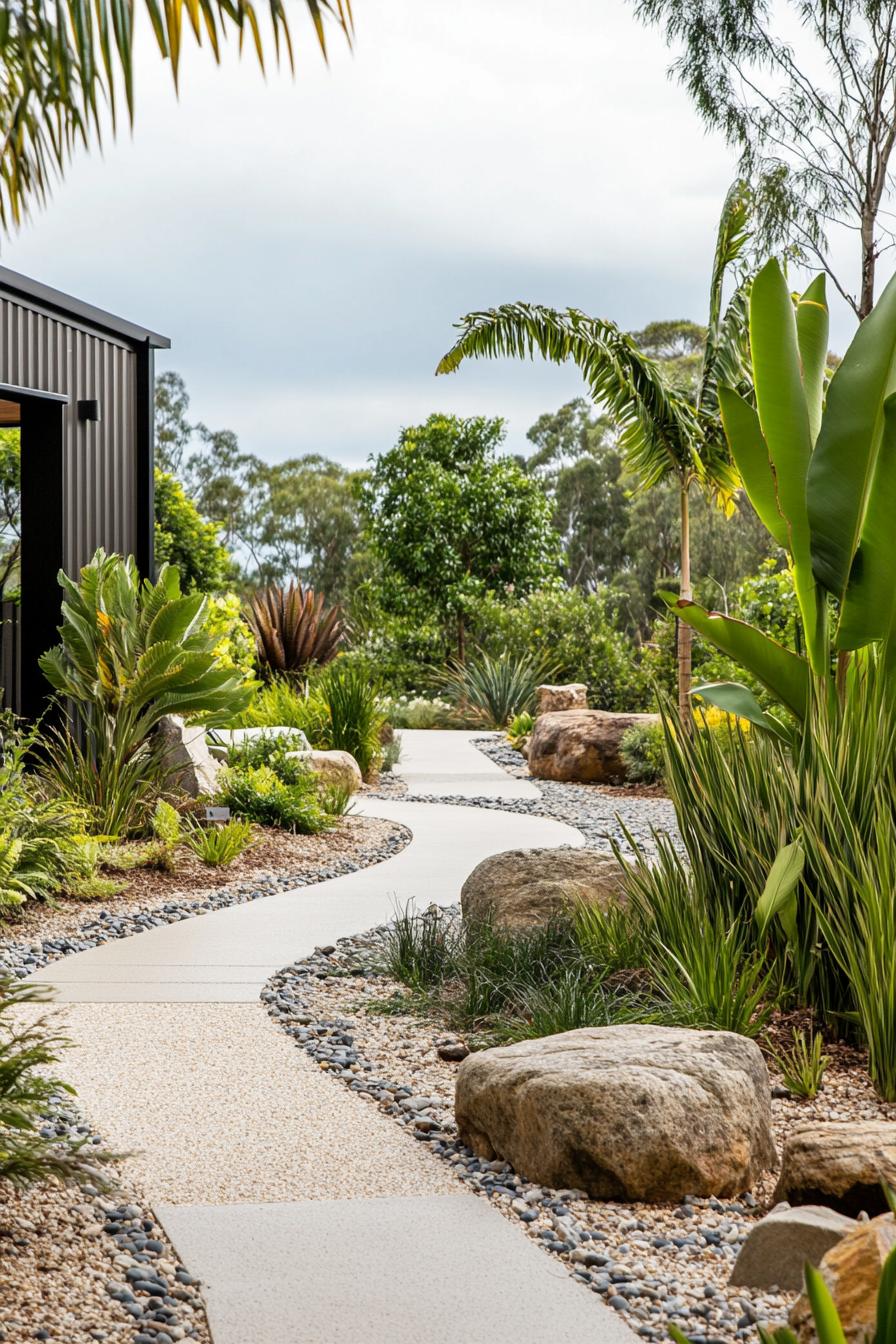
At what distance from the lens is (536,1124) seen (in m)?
3.45

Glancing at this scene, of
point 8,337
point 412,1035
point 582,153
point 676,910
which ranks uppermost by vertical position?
point 582,153

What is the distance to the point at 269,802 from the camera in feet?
31.4

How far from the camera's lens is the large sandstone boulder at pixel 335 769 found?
11.3 meters

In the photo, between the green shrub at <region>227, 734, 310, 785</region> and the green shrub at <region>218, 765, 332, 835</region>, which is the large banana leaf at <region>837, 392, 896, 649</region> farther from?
the green shrub at <region>227, 734, 310, 785</region>

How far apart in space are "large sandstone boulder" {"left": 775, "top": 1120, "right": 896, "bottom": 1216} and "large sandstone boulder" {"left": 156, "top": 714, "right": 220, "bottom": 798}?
6638 mm

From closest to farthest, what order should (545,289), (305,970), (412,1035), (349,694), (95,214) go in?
1. (412,1035)
2. (305,970)
3. (349,694)
4. (95,214)
5. (545,289)

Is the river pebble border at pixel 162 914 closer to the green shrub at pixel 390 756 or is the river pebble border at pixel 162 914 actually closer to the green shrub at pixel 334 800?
the green shrub at pixel 334 800

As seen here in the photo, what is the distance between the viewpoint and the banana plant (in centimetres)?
473

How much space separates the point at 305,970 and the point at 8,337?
5890 millimetres

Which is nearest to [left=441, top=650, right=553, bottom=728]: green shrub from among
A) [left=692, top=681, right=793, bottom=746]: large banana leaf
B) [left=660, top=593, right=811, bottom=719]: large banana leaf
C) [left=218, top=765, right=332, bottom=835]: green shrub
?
[left=218, top=765, right=332, bottom=835]: green shrub

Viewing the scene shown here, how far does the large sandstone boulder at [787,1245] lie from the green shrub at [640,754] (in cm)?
1088

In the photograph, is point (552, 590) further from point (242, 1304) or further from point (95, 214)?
point (242, 1304)

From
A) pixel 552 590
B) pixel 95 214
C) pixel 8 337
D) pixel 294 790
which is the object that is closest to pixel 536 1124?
pixel 294 790

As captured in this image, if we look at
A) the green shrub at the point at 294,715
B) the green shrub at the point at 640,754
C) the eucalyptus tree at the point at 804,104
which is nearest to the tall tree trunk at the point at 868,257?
the eucalyptus tree at the point at 804,104
